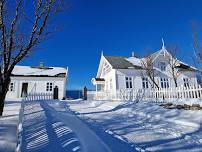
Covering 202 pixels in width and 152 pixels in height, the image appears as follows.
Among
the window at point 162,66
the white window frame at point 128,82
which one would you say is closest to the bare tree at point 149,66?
the white window frame at point 128,82

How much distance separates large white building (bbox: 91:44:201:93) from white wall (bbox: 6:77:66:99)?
5924mm

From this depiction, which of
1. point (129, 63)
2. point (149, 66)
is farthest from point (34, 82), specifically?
point (149, 66)

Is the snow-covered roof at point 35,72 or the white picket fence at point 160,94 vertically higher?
the snow-covered roof at point 35,72

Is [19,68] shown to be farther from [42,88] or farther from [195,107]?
[195,107]

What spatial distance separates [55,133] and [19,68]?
32073 mm

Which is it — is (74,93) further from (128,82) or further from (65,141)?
(65,141)

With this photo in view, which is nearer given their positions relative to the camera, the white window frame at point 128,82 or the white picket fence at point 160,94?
the white picket fence at point 160,94

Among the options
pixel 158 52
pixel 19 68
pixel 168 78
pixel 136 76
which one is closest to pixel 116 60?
pixel 136 76

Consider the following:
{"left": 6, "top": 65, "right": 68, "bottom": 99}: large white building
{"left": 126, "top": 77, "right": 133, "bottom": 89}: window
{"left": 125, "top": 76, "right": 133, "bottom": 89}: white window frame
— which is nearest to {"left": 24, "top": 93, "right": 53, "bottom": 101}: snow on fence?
{"left": 6, "top": 65, "right": 68, "bottom": 99}: large white building

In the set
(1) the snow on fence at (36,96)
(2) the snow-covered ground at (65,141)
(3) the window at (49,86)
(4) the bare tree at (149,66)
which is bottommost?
(2) the snow-covered ground at (65,141)

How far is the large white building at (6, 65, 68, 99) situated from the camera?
2997 cm

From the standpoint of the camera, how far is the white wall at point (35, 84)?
98.2ft

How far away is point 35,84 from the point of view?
3069 cm

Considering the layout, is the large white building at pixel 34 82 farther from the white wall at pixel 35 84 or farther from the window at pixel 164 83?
the window at pixel 164 83
